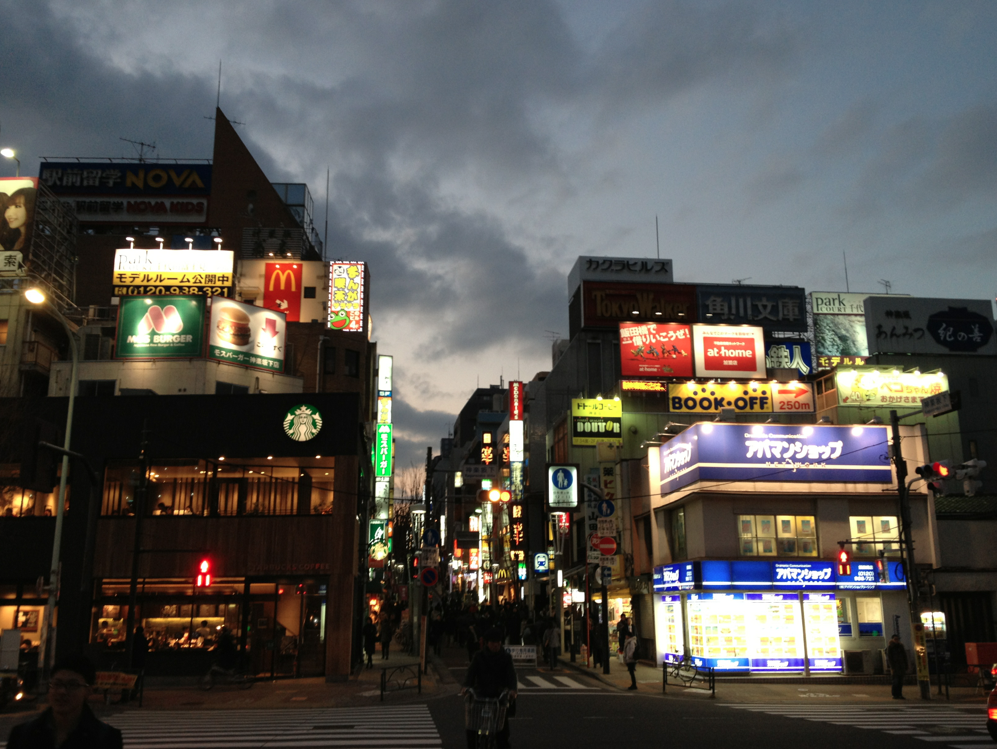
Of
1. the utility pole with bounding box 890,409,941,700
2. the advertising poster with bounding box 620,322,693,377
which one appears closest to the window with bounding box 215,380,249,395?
the advertising poster with bounding box 620,322,693,377

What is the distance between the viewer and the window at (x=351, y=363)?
52.5 m

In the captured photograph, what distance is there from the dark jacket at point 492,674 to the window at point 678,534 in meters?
22.6

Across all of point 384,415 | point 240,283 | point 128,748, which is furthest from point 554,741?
point 240,283

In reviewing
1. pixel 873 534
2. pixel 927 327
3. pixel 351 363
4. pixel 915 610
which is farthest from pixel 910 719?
pixel 351 363

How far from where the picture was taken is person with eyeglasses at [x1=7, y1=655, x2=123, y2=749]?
4.63 m

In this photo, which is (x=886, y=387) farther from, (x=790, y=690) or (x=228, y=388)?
(x=228, y=388)

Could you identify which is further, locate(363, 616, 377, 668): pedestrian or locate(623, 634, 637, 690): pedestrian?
locate(363, 616, 377, 668): pedestrian

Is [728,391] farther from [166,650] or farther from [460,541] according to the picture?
[460,541]

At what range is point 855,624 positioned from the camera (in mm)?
28453

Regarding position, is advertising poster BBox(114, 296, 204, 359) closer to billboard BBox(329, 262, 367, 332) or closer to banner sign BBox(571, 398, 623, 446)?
billboard BBox(329, 262, 367, 332)

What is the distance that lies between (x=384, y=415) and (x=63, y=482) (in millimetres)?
27635

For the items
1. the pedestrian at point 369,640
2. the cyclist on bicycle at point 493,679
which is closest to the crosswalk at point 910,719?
the cyclist on bicycle at point 493,679

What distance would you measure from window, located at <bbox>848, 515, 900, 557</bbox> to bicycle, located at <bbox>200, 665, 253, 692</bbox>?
21092 mm

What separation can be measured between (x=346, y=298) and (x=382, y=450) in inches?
411
